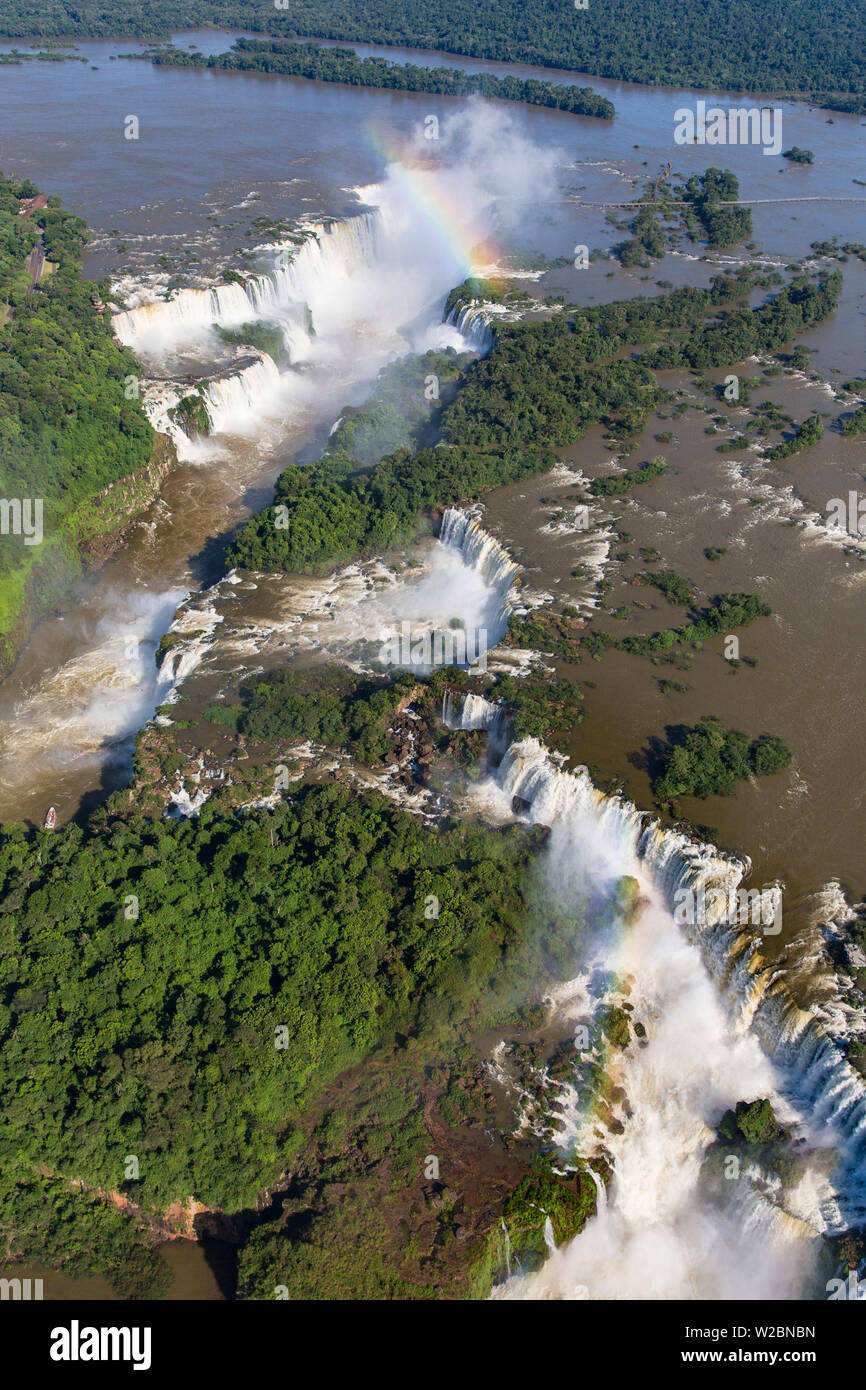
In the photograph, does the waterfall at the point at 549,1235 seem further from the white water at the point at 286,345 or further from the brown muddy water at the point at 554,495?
the white water at the point at 286,345

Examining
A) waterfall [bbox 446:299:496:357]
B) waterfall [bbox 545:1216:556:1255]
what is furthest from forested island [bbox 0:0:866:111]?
waterfall [bbox 545:1216:556:1255]

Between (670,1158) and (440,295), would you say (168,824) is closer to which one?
(670,1158)

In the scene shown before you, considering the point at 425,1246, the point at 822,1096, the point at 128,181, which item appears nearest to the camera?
the point at 425,1246

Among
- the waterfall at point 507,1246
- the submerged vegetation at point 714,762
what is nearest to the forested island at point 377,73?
the submerged vegetation at point 714,762

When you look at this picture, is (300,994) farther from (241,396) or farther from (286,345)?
(286,345)

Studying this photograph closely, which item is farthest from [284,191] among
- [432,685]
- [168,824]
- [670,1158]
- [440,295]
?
[670,1158]

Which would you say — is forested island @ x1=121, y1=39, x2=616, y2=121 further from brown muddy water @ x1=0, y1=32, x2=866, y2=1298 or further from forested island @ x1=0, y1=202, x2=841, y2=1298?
forested island @ x1=0, y1=202, x2=841, y2=1298

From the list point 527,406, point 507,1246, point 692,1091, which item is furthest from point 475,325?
point 507,1246
